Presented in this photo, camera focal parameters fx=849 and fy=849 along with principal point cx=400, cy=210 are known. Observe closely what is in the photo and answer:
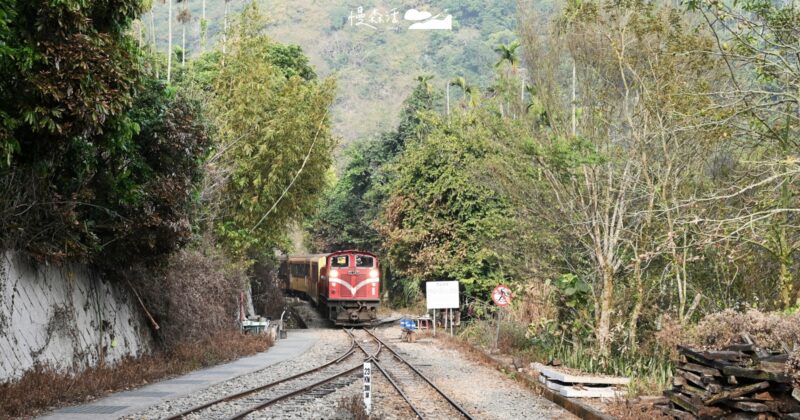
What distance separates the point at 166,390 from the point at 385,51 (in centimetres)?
16878

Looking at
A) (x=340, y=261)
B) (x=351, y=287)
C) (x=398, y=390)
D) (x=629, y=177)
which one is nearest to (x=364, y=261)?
(x=340, y=261)

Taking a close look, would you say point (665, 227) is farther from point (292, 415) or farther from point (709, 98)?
point (292, 415)

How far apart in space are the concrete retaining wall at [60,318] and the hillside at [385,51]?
117 metres

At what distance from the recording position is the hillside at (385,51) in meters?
150

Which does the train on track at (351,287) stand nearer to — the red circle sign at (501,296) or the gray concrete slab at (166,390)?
the gray concrete slab at (166,390)

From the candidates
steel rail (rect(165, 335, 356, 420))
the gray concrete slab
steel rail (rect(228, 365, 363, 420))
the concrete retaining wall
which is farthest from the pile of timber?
the concrete retaining wall

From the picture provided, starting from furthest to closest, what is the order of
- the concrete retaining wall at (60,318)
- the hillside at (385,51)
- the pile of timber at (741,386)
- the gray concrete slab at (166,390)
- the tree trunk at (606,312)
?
1. the hillside at (385,51)
2. the tree trunk at (606,312)
3. the concrete retaining wall at (60,318)
4. the gray concrete slab at (166,390)
5. the pile of timber at (741,386)

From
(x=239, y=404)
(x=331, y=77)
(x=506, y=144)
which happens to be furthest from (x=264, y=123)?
(x=239, y=404)

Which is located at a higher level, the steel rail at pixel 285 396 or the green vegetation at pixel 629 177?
the green vegetation at pixel 629 177

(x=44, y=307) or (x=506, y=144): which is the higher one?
(x=506, y=144)

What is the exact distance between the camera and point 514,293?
86.9 feet

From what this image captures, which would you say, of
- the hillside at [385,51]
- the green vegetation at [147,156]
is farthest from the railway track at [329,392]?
the hillside at [385,51]

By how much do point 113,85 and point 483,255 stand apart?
21784mm

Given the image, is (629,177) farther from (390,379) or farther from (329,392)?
(329,392)
